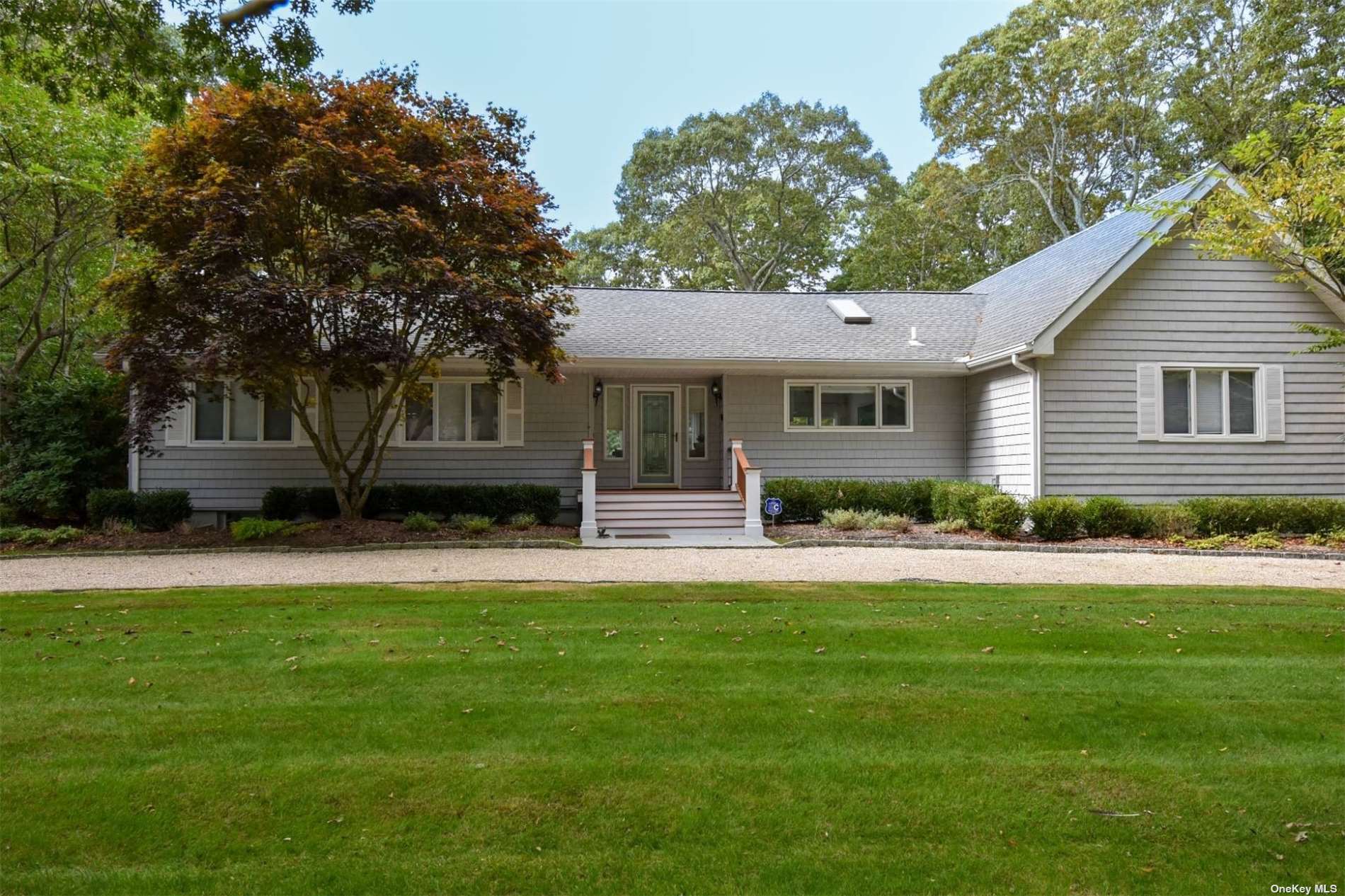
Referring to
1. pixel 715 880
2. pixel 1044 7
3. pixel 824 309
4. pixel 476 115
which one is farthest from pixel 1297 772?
pixel 1044 7

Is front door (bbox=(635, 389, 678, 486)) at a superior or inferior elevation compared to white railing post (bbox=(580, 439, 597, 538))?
superior

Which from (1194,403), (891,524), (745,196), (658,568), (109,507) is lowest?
(658,568)

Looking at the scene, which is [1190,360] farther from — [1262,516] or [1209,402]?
[1262,516]

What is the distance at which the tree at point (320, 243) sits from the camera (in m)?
10.0

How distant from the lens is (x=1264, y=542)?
10711 millimetres

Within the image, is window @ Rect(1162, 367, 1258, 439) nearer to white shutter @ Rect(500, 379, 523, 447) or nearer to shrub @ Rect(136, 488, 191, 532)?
white shutter @ Rect(500, 379, 523, 447)

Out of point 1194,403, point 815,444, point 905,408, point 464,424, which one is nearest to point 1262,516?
point 1194,403

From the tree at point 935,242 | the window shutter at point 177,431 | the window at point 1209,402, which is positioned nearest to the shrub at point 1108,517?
the window at point 1209,402

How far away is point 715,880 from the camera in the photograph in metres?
2.69

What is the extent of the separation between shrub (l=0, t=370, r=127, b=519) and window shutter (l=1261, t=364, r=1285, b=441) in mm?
17568

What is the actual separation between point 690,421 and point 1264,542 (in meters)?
8.89

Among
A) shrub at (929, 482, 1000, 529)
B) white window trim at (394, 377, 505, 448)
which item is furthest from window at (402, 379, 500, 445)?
shrub at (929, 482, 1000, 529)

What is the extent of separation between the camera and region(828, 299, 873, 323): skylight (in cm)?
1622

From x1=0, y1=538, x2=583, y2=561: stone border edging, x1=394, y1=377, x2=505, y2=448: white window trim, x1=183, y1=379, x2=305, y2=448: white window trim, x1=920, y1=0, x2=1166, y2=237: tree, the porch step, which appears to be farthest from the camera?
x1=920, y1=0, x2=1166, y2=237: tree
